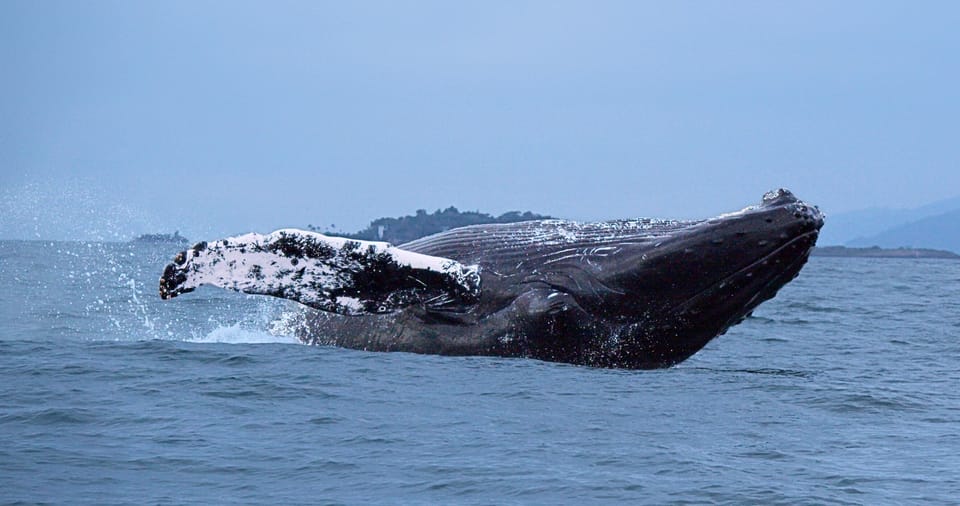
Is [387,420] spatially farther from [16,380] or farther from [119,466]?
[16,380]

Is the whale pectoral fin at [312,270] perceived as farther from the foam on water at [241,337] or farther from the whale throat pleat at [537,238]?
the foam on water at [241,337]

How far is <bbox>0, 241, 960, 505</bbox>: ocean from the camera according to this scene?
6.87m

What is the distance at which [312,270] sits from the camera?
9.11m

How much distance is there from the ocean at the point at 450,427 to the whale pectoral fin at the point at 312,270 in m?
0.84

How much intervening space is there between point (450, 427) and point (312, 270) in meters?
1.75

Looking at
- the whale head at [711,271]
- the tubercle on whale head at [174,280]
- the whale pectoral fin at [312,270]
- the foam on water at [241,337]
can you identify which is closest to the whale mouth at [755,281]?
the whale head at [711,271]

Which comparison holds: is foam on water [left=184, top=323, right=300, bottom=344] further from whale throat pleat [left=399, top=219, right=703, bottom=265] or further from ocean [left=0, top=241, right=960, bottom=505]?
whale throat pleat [left=399, top=219, right=703, bottom=265]

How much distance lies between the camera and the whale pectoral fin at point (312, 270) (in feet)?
29.1

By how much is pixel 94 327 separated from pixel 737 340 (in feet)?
29.5

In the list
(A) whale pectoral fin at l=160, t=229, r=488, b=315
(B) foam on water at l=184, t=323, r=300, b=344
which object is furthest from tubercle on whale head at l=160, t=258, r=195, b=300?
(B) foam on water at l=184, t=323, r=300, b=344

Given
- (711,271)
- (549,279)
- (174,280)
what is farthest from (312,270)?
(711,271)

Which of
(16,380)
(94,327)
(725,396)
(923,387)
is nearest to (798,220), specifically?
(725,396)

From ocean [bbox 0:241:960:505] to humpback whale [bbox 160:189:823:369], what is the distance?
26 cm

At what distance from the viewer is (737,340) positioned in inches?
631
